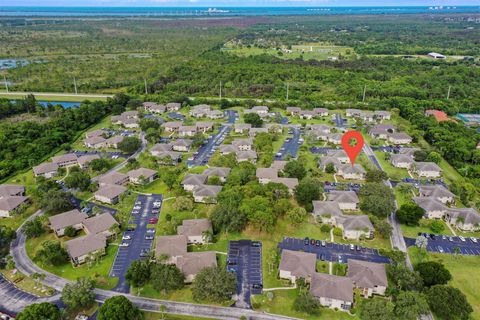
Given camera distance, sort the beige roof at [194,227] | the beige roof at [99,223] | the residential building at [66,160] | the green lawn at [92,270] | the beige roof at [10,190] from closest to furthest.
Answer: the green lawn at [92,270] → the beige roof at [194,227] → the beige roof at [99,223] → the beige roof at [10,190] → the residential building at [66,160]

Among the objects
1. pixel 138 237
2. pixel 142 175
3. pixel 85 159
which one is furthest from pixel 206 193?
pixel 85 159

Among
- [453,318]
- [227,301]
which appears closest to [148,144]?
[227,301]

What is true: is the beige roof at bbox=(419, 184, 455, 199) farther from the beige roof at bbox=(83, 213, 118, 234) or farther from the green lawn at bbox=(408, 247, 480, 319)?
the beige roof at bbox=(83, 213, 118, 234)

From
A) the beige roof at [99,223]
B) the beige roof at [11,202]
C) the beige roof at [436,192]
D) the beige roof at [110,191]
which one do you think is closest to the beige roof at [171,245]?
the beige roof at [99,223]

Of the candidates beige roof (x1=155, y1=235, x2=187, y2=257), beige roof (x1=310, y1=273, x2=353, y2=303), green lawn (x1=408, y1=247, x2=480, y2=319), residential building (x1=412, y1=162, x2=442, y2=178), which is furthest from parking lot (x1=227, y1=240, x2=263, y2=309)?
residential building (x1=412, y1=162, x2=442, y2=178)

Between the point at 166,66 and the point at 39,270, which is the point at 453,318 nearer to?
the point at 39,270

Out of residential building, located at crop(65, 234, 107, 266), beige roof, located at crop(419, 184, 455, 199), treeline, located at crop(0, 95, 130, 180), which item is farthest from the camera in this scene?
treeline, located at crop(0, 95, 130, 180)

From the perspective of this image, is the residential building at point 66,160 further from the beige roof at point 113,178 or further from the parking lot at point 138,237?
the parking lot at point 138,237
